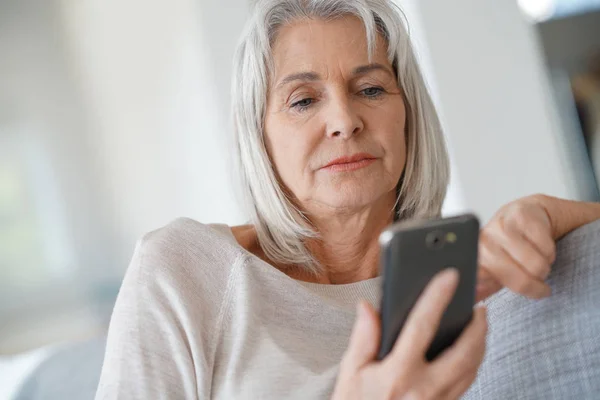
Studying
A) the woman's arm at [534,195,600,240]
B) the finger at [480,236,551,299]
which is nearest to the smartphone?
the finger at [480,236,551,299]

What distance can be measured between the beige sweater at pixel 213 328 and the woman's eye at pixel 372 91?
0.35 meters

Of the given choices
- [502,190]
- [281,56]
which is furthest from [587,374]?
[502,190]

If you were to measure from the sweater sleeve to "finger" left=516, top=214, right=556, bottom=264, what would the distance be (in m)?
0.44

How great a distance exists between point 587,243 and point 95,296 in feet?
6.85

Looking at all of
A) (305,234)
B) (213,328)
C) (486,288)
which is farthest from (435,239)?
(305,234)

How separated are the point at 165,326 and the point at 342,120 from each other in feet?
1.40

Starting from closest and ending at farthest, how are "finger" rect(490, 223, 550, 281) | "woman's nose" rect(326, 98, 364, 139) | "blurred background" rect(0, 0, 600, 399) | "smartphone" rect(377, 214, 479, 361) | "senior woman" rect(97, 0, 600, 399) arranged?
"smartphone" rect(377, 214, 479, 361) → "finger" rect(490, 223, 550, 281) → "senior woman" rect(97, 0, 600, 399) → "woman's nose" rect(326, 98, 364, 139) → "blurred background" rect(0, 0, 600, 399)

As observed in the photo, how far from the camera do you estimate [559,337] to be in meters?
0.84

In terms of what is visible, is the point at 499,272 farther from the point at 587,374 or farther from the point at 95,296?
the point at 95,296

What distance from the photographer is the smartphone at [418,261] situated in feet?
2.03

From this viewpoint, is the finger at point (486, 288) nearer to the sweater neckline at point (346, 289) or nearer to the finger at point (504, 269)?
the finger at point (504, 269)

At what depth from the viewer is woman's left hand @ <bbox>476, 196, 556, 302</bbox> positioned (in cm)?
80

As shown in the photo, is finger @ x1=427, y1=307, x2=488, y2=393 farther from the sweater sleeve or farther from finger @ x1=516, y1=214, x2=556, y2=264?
the sweater sleeve

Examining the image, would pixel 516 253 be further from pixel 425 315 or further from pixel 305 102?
pixel 305 102
